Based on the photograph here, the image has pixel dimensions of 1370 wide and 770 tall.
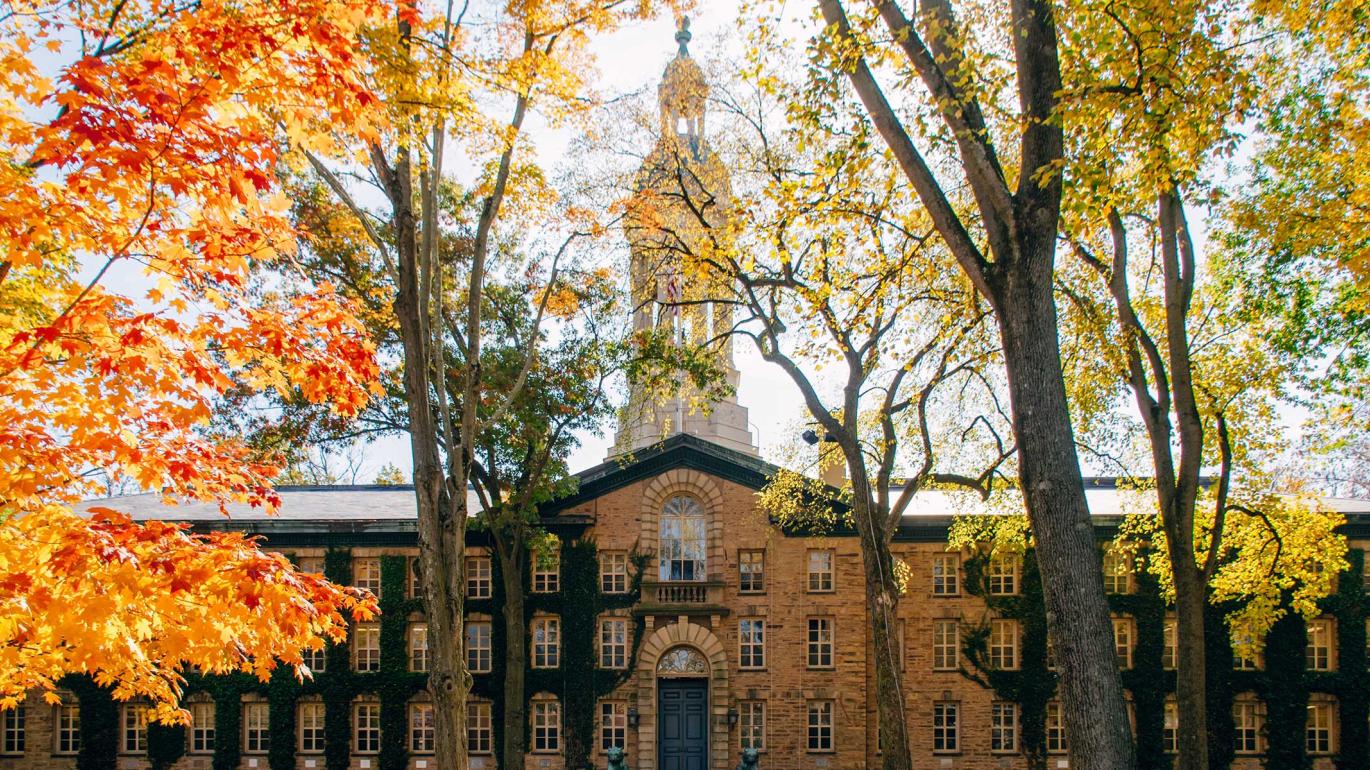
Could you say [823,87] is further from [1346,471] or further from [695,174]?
[1346,471]

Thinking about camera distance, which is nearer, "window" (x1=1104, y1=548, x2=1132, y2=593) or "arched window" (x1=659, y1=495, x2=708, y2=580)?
"window" (x1=1104, y1=548, x2=1132, y2=593)

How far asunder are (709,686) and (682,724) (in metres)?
1.36

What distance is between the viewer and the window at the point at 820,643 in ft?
99.1

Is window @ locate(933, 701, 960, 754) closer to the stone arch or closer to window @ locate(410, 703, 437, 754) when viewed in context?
the stone arch

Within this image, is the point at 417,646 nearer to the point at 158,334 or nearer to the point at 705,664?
the point at 705,664

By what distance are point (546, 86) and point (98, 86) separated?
822 cm

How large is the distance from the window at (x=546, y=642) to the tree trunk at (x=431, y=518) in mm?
17138

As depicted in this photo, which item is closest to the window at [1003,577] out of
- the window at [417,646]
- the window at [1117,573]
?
the window at [1117,573]

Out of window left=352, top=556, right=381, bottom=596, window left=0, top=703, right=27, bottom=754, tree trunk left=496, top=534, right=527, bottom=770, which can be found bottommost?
window left=0, top=703, right=27, bottom=754

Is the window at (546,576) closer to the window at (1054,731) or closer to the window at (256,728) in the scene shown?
the window at (256,728)

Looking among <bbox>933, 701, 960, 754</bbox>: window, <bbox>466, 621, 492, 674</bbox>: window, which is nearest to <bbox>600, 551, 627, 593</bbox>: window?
<bbox>466, 621, 492, 674</bbox>: window

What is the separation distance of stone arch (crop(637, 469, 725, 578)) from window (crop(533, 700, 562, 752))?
487 centimetres

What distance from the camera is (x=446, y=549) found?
44.9 feet

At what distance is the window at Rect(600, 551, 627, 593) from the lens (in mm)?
30688
